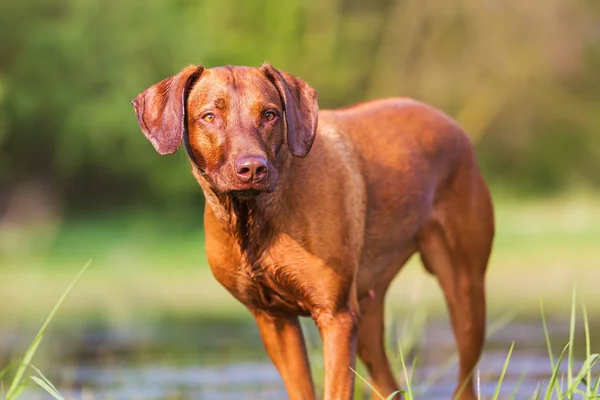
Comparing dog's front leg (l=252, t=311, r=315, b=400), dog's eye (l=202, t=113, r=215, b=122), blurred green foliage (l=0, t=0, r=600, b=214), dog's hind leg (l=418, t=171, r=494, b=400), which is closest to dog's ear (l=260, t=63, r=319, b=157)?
dog's eye (l=202, t=113, r=215, b=122)

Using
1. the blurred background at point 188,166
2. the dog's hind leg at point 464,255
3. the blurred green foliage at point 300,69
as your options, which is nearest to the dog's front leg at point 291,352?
the dog's hind leg at point 464,255

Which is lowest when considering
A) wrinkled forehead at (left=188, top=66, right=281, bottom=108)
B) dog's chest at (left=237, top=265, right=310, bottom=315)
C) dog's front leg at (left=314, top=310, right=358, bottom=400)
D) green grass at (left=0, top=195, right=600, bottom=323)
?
green grass at (left=0, top=195, right=600, bottom=323)

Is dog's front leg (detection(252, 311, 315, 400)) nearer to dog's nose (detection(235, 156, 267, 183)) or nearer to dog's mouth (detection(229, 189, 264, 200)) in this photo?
dog's mouth (detection(229, 189, 264, 200))

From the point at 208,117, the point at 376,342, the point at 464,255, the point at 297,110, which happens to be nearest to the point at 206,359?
the point at 376,342

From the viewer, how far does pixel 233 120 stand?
5.43m

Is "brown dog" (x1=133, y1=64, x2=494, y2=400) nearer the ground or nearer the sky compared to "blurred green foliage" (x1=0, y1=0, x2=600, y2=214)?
nearer the sky

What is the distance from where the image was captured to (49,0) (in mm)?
19875

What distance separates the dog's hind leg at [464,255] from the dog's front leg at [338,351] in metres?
1.35

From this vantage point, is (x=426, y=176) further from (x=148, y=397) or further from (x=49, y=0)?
(x=49, y=0)

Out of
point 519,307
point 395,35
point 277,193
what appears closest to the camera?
point 277,193

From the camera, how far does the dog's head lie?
17.4ft

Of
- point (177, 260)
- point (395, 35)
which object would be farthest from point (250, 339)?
point (395, 35)

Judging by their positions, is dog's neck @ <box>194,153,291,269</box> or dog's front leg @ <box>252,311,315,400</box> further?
dog's front leg @ <box>252,311,315,400</box>

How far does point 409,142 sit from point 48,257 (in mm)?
11227
